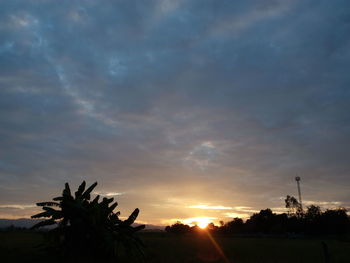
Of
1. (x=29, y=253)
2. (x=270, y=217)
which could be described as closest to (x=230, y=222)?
(x=270, y=217)

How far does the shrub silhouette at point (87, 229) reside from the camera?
679 inches

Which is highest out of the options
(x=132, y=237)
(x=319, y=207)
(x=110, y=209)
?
(x=319, y=207)

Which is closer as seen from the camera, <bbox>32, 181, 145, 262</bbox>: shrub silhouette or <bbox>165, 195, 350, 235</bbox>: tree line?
<bbox>32, 181, 145, 262</bbox>: shrub silhouette

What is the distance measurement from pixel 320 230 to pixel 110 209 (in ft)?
260

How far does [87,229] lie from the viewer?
690 inches

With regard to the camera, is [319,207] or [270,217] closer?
[270,217]

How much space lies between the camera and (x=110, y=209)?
18.1m

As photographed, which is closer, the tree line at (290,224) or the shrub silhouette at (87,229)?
the shrub silhouette at (87,229)

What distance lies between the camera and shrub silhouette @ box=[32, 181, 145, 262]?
56.6ft

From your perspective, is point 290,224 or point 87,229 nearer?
point 87,229

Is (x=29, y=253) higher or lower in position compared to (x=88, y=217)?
lower

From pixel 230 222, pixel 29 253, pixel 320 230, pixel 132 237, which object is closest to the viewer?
pixel 132 237

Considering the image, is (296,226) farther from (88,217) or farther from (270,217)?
(88,217)

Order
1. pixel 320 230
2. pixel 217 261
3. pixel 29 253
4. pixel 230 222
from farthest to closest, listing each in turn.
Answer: pixel 230 222 < pixel 320 230 < pixel 217 261 < pixel 29 253
